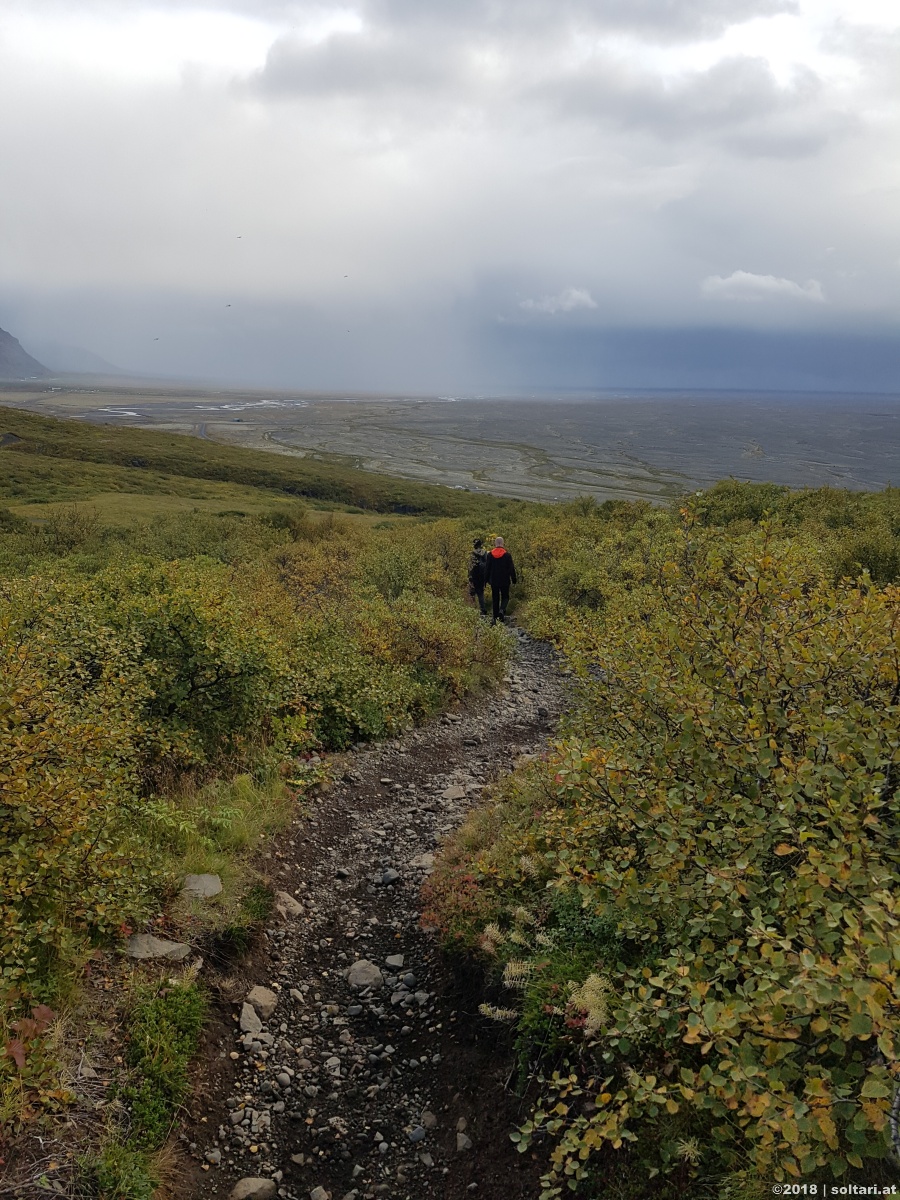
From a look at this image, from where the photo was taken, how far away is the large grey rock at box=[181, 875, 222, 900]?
766cm

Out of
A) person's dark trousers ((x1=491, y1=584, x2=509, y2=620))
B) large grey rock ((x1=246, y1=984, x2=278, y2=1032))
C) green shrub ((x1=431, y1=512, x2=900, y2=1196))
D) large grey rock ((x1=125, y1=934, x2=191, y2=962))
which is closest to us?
green shrub ((x1=431, y1=512, x2=900, y2=1196))

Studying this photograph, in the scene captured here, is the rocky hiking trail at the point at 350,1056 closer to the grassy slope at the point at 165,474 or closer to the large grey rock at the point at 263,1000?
the large grey rock at the point at 263,1000

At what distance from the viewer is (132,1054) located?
5.71m

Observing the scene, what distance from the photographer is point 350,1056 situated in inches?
A: 263

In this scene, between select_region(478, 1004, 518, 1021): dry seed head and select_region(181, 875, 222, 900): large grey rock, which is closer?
select_region(478, 1004, 518, 1021): dry seed head

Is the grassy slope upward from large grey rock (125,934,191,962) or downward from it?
upward

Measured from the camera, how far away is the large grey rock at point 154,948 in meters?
6.65

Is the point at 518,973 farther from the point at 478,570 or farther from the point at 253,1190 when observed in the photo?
the point at 478,570

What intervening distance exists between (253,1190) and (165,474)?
7912cm

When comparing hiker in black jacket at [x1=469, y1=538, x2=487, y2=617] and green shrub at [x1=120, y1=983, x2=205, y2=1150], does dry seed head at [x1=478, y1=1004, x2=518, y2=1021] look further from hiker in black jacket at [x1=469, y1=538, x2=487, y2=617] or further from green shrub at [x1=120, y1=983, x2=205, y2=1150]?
hiker in black jacket at [x1=469, y1=538, x2=487, y2=617]

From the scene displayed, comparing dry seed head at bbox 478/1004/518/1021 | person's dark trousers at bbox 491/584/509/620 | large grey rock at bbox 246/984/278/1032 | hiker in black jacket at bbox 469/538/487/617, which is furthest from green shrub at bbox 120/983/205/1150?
hiker in black jacket at bbox 469/538/487/617

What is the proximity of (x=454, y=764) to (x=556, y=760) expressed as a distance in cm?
687

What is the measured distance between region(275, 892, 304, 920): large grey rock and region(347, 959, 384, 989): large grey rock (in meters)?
1.14

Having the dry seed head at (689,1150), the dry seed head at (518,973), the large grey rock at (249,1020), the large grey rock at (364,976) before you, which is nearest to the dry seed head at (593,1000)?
the dry seed head at (518,973)
